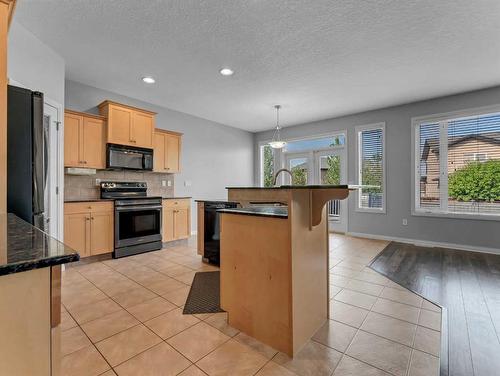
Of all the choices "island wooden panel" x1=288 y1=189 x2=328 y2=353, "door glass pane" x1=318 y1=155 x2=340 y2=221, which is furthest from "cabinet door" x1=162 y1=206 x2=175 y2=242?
"door glass pane" x1=318 y1=155 x2=340 y2=221

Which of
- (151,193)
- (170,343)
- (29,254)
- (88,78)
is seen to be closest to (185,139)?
(151,193)

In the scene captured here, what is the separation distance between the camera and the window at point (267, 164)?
758cm

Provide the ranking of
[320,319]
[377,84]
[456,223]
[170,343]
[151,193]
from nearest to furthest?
1. [170,343]
2. [320,319]
3. [377,84]
4. [456,223]
5. [151,193]

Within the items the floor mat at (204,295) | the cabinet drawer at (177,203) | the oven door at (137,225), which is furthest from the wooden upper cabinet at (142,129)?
the floor mat at (204,295)

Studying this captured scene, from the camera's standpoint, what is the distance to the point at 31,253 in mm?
675

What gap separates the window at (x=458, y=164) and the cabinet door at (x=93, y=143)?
5754 millimetres

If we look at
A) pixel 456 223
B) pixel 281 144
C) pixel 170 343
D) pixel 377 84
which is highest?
pixel 377 84

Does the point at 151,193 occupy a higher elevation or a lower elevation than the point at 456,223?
higher

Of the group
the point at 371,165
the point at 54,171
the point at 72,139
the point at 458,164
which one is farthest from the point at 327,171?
the point at 54,171

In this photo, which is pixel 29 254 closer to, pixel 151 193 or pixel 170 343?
pixel 170 343

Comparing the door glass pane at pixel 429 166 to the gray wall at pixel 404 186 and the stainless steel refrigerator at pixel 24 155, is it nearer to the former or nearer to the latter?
the gray wall at pixel 404 186

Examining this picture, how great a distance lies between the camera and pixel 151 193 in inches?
200

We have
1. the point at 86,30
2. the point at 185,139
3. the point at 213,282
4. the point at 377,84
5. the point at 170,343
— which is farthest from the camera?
the point at 185,139

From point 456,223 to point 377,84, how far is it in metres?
2.88
